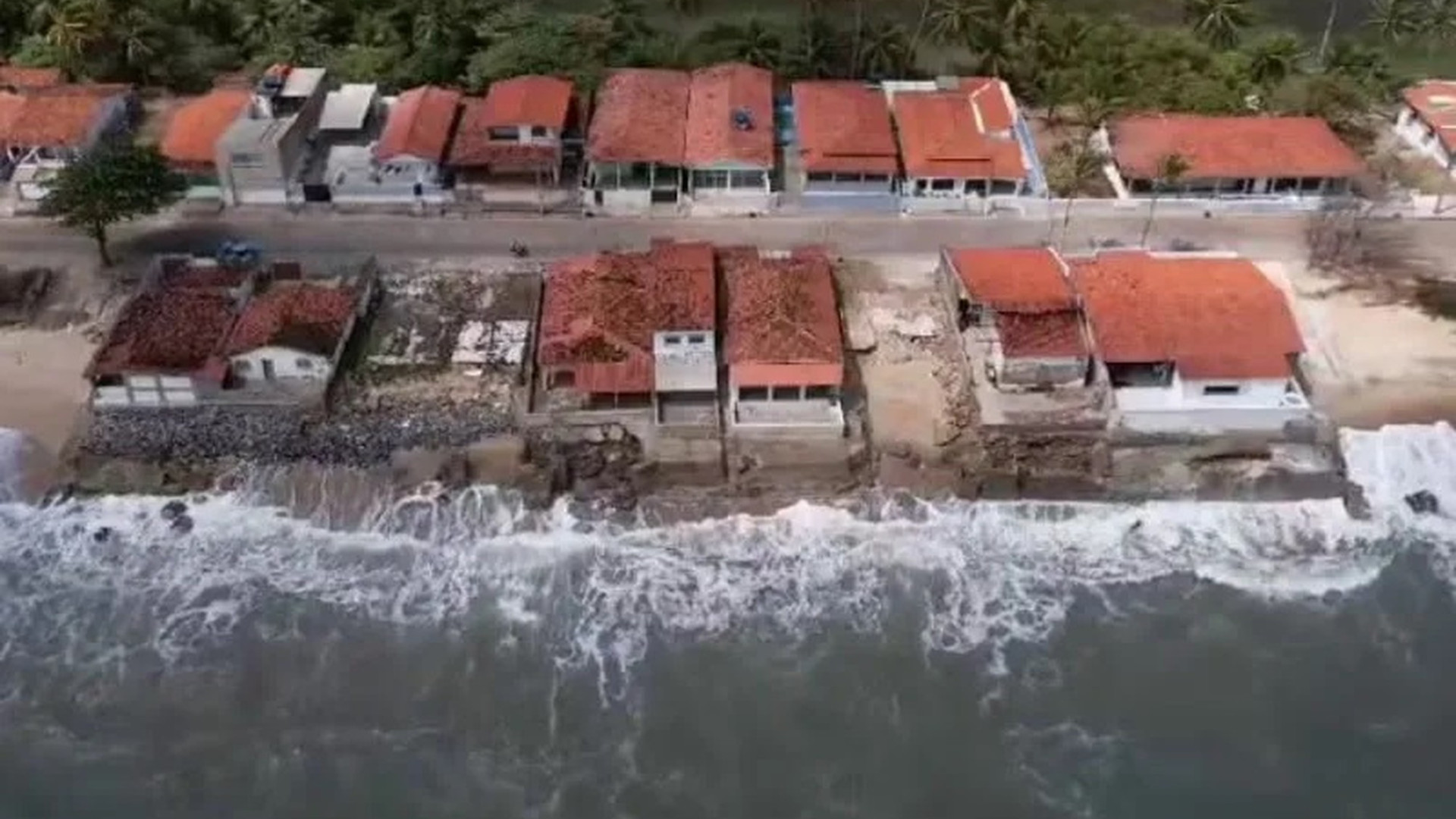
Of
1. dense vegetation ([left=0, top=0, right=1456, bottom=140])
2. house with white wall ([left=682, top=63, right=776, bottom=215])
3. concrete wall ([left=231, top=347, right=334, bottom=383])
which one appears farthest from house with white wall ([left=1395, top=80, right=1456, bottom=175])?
concrete wall ([left=231, top=347, right=334, bottom=383])

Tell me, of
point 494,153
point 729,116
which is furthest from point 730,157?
point 494,153

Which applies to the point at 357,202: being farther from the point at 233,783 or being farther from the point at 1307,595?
the point at 1307,595

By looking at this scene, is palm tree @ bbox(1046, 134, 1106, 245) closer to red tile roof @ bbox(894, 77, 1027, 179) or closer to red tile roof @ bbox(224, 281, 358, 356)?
red tile roof @ bbox(894, 77, 1027, 179)

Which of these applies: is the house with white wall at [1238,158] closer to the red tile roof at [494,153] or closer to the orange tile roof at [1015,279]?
the orange tile roof at [1015,279]

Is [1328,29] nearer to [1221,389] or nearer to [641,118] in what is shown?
[1221,389]

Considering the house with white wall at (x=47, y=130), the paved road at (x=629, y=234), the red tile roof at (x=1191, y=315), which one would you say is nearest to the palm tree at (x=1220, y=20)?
the paved road at (x=629, y=234)

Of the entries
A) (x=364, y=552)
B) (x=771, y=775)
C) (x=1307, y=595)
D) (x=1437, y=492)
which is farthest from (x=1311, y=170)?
(x=364, y=552)
